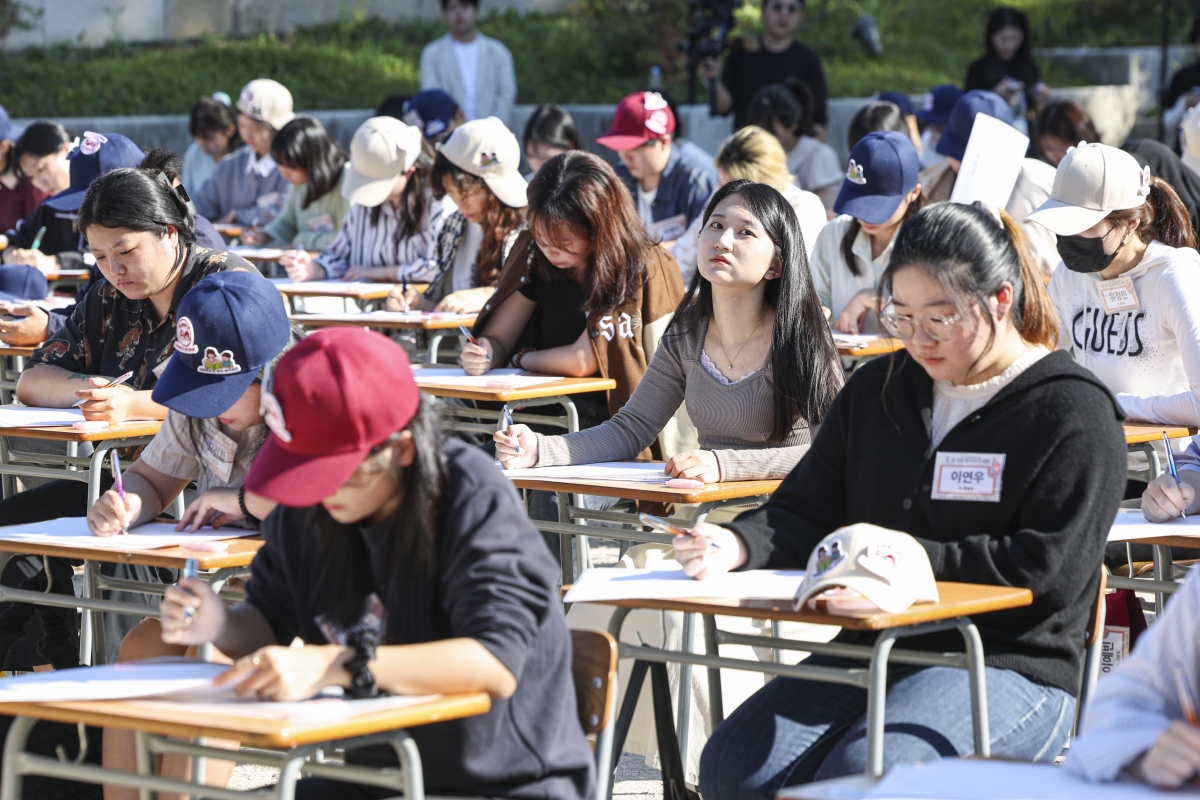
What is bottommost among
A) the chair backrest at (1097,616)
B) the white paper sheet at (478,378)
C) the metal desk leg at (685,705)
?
the metal desk leg at (685,705)

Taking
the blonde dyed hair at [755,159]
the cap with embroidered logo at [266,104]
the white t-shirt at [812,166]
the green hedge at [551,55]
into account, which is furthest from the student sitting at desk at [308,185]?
the green hedge at [551,55]

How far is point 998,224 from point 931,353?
26cm

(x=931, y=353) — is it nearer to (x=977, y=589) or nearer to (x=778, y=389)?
(x=977, y=589)

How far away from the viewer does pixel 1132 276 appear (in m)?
3.96

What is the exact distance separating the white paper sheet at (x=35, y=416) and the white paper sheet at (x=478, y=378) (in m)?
0.98

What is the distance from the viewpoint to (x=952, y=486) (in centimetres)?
259

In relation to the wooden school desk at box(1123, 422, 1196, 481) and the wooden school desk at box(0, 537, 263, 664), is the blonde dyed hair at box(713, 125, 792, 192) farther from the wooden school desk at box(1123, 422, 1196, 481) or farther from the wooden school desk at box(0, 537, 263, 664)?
the wooden school desk at box(0, 537, 263, 664)

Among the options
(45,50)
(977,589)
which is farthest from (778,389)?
(45,50)

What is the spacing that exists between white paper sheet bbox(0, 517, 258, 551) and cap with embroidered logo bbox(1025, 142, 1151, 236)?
2179 millimetres

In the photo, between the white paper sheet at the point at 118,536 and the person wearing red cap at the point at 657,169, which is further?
the person wearing red cap at the point at 657,169

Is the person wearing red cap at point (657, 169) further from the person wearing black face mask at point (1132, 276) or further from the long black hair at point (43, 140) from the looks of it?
the person wearing black face mask at point (1132, 276)

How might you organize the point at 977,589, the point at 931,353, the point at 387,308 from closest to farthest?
1. the point at 977,589
2. the point at 931,353
3. the point at 387,308

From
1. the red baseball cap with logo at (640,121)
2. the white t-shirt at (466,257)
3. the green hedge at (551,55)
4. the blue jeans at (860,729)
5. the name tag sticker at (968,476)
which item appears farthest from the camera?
the green hedge at (551,55)

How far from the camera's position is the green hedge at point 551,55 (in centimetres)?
1230
